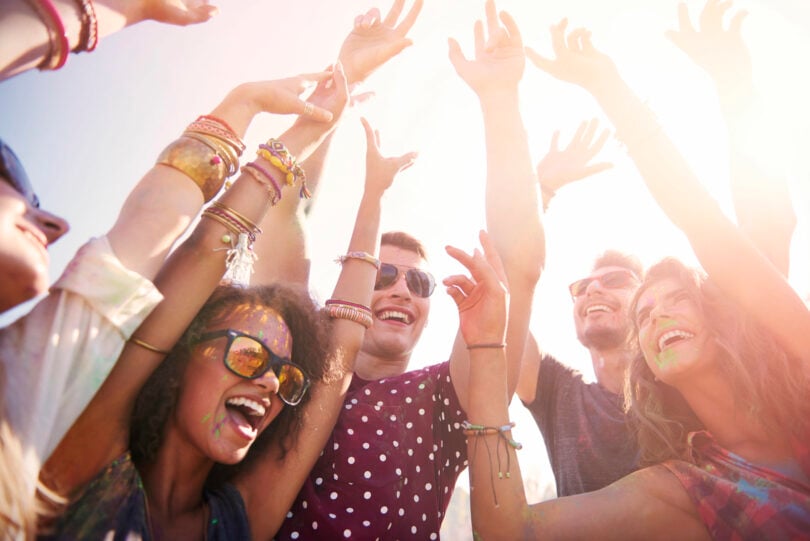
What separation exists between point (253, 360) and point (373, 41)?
245 centimetres

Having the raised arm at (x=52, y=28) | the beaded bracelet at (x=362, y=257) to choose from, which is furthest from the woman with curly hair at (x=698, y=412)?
the raised arm at (x=52, y=28)

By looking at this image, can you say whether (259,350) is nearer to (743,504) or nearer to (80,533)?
(80,533)

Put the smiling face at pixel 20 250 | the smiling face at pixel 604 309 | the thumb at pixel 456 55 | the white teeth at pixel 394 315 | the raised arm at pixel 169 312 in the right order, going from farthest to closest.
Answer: the smiling face at pixel 604 309 → the white teeth at pixel 394 315 → the thumb at pixel 456 55 → the raised arm at pixel 169 312 → the smiling face at pixel 20 250

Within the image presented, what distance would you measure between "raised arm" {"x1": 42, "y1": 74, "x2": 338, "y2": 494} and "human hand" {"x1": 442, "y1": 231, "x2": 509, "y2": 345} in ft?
3.69

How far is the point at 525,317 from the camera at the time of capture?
10.1 ft

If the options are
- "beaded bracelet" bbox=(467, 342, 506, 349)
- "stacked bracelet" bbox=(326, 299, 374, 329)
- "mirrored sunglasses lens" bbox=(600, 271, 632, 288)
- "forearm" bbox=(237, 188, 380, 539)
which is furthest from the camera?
"mirrored sunglasses lens" bbox=(600, 271, 632, 288)

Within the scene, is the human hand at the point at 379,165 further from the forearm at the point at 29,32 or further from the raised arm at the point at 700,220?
the forearm at the point at 29,32

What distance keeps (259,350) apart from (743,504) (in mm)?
2509

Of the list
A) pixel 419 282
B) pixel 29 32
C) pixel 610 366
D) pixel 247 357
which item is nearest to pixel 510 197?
pixel 419 282

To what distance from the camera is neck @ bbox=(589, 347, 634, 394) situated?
4.47 meters

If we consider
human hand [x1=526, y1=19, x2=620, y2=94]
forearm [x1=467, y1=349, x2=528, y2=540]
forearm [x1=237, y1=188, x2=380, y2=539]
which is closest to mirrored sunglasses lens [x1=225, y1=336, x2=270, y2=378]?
forearm [x1=237, y1=188, x2=380, y2=539]

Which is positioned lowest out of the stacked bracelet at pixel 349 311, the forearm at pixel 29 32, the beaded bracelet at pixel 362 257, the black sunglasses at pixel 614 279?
the stacked bracelet at pixel 349 311

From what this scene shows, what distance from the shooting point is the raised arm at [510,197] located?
10.1 ft

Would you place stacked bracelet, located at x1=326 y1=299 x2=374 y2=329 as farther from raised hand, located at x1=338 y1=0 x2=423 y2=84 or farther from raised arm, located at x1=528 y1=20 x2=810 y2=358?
raised arm, located at x1=528 y1=20 x2=810 y2=358
